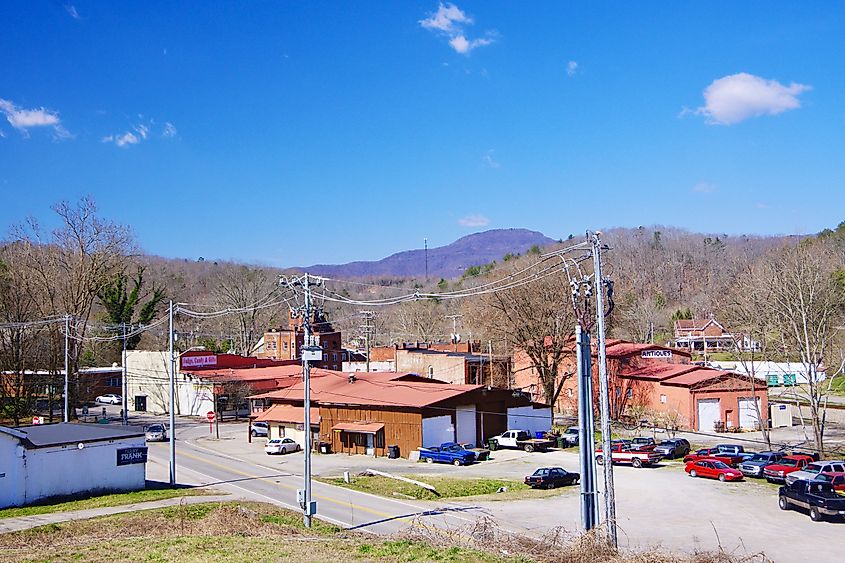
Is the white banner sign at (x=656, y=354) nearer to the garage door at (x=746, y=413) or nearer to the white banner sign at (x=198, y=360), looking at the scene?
the garage door at (x=746, y=413)

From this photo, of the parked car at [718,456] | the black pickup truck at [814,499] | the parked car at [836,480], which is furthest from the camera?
the parked car at [718,456]

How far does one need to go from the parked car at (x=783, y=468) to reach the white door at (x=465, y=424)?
57.7 feet

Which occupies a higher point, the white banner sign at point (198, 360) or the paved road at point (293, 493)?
the white banner sign at point (198, 360)

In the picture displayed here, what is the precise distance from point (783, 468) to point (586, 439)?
21.1m

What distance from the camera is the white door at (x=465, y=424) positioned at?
4547 centimetres

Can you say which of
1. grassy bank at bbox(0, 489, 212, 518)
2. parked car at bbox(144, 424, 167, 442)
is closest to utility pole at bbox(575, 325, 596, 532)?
grassy bank at bbox(0, 489, 212, 518)

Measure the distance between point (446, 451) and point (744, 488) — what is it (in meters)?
16.0

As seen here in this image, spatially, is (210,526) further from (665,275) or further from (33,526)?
(665,275)

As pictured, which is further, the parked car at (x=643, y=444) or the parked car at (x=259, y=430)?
the parked car at (x=259, y=430)

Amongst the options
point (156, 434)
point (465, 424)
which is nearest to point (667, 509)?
point (465, 424)

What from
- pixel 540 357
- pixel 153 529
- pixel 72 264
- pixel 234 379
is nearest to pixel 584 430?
pixel 153 529

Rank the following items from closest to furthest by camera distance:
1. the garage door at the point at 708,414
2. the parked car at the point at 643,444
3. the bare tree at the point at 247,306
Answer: the parked car at the point at 643,444 → the garage door at the point at 708,414 → the bare tree at the point at 247,306

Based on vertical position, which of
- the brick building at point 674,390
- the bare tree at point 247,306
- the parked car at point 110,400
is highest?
the bare tree at point 247,306

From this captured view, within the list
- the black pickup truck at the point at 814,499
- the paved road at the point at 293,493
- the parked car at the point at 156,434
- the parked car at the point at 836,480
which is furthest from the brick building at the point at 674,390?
the parked car at the point at 156,434
